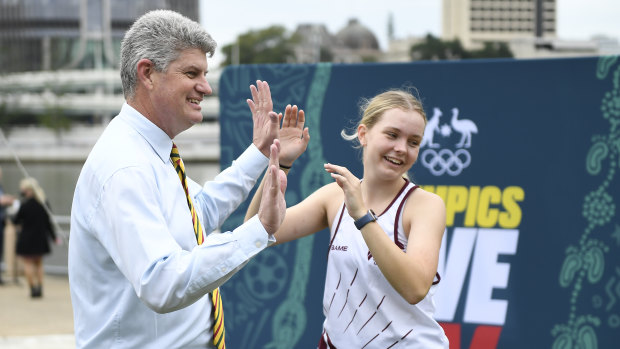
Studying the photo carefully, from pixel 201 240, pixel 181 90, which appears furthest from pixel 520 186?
pixel 181 90

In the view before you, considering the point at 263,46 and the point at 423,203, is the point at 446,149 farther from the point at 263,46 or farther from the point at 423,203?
the point at 263,46

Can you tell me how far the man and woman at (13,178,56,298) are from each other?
8461 mm

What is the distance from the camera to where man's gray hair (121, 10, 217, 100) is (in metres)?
2.35

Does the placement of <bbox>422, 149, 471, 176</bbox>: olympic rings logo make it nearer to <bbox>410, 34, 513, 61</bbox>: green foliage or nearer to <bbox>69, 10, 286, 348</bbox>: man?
<bbox>69, 10, 286, 348</bbox>: man

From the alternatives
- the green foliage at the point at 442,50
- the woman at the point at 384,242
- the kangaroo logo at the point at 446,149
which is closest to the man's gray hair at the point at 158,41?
the woman at the point at 384,242

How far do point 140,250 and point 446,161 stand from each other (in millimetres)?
3267

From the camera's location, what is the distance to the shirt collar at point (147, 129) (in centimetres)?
240

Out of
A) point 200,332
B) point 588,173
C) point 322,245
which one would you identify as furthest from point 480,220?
point 200,332

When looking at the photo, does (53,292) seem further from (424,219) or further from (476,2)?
(476,2)

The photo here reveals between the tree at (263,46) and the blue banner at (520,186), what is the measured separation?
7306 cm

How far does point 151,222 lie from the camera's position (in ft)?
7.00

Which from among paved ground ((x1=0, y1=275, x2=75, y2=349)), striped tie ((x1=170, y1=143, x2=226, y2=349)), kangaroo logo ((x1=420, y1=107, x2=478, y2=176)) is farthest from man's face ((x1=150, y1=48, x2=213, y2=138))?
paved ground ((x1=0, y1=275, x2=75, y2=349))

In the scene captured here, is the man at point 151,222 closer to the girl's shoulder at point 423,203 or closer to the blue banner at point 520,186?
the girl's shoulder at point 423,203

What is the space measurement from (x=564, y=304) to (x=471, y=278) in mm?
557
